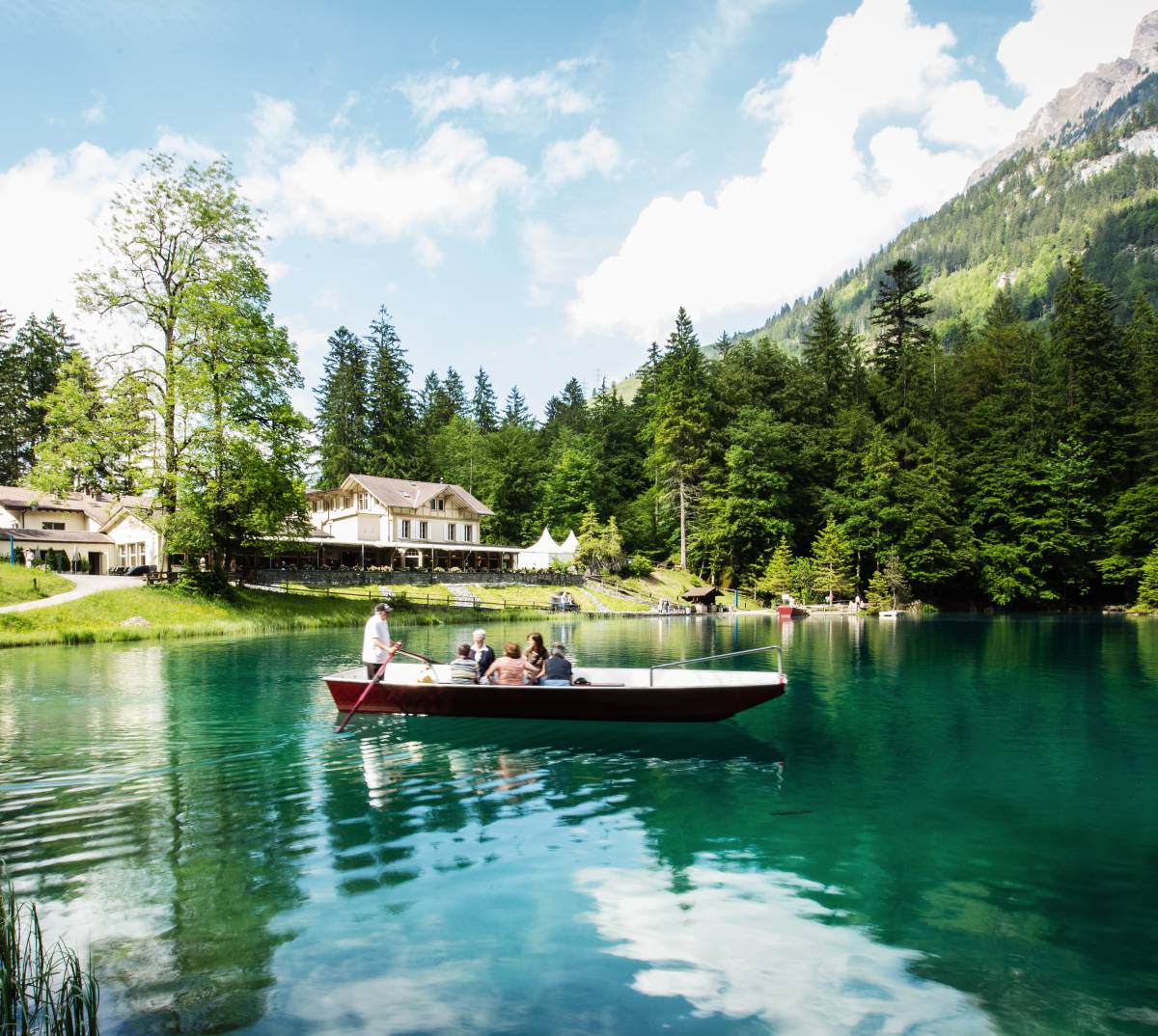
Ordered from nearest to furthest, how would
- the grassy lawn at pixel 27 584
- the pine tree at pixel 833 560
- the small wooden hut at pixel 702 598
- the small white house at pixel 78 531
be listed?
1. the grassy lawn at pixel 27 584
2. the small white house at pixel 78 531
3. the small wooden hut at pixel 702 598
4. the pine tree at pixel 833 560

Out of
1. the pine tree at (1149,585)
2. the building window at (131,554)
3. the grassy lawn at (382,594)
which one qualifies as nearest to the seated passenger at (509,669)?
the grassy lawn at (382,594)

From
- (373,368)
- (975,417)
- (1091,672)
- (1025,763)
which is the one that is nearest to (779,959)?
(1025,763)

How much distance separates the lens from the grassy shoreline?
29.5 metres

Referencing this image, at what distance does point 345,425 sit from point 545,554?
27947mm

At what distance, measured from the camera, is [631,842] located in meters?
8.63

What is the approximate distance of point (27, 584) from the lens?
112ft

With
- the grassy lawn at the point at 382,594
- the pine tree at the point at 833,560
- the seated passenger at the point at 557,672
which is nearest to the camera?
the seated passenger at the point at 557,672

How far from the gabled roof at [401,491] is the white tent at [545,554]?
6660 millimetres

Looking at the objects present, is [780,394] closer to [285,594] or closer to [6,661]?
[285,594]

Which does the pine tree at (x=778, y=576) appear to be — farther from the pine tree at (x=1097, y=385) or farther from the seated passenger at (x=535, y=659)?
the seated passenger at (x=535, y=659)

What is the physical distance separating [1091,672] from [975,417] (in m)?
48.5

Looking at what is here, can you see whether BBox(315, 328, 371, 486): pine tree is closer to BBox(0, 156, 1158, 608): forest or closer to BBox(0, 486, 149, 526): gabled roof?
BBox(0, 156, 1158, 608): forest

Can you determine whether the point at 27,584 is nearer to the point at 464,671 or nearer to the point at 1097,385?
the point at 464,671

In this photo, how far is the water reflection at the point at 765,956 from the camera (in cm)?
524
